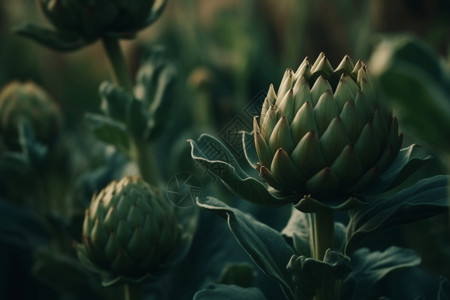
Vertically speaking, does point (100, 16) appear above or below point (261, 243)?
above

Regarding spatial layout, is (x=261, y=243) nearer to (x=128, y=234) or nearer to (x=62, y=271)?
(x=128, y=234)

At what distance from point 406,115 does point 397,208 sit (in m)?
0.08

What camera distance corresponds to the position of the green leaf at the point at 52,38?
1007 millimetres

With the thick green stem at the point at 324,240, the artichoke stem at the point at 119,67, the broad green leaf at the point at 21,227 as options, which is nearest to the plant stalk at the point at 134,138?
the artichoke stem at the point at 119,67

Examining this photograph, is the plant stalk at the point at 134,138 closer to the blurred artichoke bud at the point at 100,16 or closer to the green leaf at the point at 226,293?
the blurred artichoke bud at the point at 100,16

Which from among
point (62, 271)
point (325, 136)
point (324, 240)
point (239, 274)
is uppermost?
point (325, 136)

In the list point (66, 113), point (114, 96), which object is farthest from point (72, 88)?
point (114, 96)

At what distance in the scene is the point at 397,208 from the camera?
646mm

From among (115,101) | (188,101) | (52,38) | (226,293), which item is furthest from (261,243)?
(188,101)

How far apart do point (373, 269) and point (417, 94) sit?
209 mm

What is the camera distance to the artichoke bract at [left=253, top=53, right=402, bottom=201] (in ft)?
1.95

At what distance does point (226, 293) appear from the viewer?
0.69 meters

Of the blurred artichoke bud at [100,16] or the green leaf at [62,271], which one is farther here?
the green leaf at [62,271]

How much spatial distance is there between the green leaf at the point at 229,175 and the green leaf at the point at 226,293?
0.10 metres
